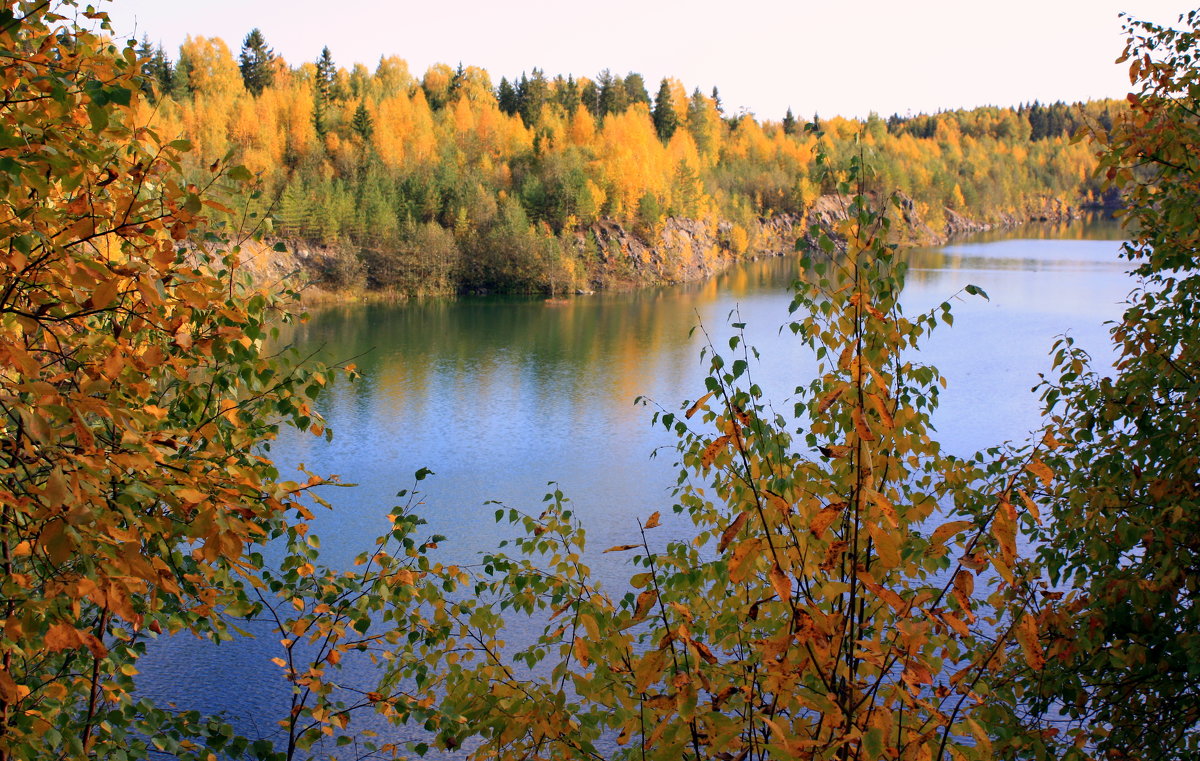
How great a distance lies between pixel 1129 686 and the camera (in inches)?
155

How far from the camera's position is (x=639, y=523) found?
1.90 m

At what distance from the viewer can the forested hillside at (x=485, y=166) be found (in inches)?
1909

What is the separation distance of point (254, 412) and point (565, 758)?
2416 millimetres

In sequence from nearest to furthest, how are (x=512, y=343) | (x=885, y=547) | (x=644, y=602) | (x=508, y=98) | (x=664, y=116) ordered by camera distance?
(x=885, y=547), (x=644, y=602), (x=512, y=343), (x=508, y=98), (x=664, y=116)

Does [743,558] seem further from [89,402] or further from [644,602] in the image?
[89,402]

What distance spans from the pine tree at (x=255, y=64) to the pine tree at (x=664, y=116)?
3049 cm

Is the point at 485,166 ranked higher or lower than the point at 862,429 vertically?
higher

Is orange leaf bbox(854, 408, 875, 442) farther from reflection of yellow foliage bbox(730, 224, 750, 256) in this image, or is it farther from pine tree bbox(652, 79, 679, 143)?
pine tree bbox(652, 79, 679, 143)

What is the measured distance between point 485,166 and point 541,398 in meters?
39.0

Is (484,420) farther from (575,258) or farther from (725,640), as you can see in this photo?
(575,258)

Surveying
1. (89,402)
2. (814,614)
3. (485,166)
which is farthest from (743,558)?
(485,166)

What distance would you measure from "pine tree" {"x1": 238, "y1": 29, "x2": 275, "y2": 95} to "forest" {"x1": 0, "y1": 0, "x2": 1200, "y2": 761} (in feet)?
231

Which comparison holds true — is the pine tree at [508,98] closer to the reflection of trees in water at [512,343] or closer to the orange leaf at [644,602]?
the reflection of trees in water at [512,343]

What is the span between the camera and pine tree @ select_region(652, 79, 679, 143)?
76.9 metres
